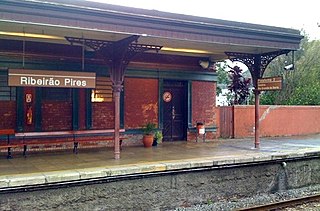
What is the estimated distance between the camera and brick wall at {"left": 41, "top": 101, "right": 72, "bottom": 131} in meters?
10.0

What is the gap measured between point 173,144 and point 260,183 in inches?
132

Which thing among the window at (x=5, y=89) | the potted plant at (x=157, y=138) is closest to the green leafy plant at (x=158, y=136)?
the potted plant at (x=157, y=138)

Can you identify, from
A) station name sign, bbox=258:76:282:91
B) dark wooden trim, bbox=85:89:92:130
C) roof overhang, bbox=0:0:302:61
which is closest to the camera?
roof overhang, bbox=0:0:302:61

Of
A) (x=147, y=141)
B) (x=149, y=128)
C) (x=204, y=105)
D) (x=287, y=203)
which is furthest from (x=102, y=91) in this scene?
(x=287, y=203)

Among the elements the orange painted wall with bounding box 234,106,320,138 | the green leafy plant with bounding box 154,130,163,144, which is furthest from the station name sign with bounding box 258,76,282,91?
the orange painted wall with bounding box 234,106,320,138

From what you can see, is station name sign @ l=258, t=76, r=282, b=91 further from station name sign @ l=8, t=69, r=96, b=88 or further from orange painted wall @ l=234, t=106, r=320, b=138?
station name sign @ l=8, t=69, r=96, b=88

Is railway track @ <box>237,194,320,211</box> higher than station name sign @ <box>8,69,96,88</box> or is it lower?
lower

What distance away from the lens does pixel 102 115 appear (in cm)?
1086

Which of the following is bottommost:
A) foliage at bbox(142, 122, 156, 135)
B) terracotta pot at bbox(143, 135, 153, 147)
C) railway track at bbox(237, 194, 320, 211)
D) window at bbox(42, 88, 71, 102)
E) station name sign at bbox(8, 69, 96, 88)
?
railway track at bbox(237, 194, 320, 211)

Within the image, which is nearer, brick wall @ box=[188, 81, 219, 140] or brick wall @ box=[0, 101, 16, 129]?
brick wall @ box=[0, 101, 16, 129]

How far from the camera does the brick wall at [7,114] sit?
31.2 feet

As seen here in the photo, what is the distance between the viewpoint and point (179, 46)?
10312mm

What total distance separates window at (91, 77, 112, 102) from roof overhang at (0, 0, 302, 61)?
163 centimetres

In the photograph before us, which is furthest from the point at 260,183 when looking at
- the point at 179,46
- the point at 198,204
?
the point at 179,46
